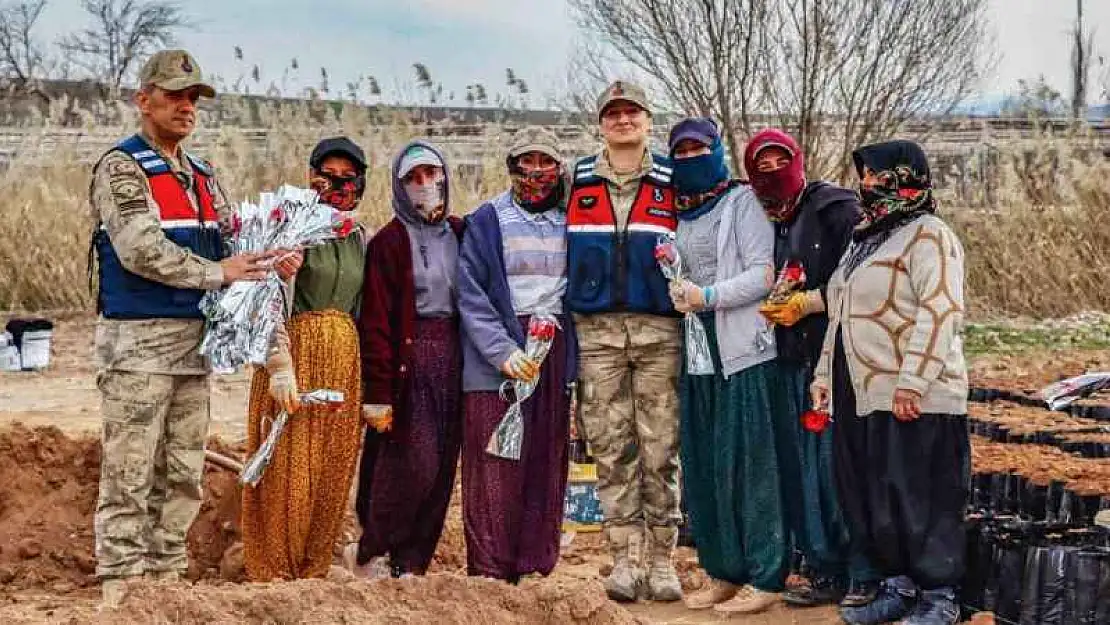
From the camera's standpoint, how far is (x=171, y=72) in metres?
5.35

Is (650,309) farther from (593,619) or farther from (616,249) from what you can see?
(593,619)

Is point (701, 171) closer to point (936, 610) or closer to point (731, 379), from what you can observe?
point (731, 379)

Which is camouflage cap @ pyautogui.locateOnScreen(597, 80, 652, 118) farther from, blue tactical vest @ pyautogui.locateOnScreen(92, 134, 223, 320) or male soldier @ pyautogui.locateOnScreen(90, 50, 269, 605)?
blue tactical vest @ pyautogui.locateOnScreen(92, 134, 223, 320)

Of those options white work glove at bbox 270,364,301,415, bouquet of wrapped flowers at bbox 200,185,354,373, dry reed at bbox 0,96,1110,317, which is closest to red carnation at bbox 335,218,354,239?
bouquet of wrapped flowers at bbox 200,185,354,373

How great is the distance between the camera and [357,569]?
5.91 metres

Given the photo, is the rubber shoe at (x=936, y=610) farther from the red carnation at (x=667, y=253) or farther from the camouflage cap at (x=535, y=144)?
the camouflage cap at (x=535, y=144)

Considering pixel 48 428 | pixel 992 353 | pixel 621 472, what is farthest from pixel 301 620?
pixel 992 353

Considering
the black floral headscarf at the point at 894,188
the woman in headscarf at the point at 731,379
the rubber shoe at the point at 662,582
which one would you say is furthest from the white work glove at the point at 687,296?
the rubber shoe at the point at 662,582

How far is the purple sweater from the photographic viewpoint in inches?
219

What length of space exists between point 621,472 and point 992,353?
740cm

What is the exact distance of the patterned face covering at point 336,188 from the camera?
5660 millimetres

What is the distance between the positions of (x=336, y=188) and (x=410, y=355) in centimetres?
70

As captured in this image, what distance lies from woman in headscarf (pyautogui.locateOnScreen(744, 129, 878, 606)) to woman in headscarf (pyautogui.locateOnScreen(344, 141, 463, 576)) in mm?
1232

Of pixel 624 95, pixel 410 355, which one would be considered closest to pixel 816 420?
pixel 624 95
